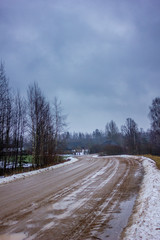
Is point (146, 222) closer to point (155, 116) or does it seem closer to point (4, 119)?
point (4, 119)

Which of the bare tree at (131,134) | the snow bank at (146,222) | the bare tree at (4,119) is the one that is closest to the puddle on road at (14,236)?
the snow bank at (146,222)

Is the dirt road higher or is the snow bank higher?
the snow bank

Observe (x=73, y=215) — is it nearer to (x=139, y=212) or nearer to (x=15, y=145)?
(x=139, y=212)

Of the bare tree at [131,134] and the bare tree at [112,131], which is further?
the bare tree at [112,131]

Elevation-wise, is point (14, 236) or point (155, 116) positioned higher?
point (155, 116)

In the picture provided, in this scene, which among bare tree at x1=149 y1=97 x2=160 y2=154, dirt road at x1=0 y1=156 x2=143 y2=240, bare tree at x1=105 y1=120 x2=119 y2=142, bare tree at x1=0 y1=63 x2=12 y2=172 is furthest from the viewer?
bare tree at x1=105 y1=120 x2=119 y2=142

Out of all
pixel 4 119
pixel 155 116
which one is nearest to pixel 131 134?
pixel 155 116

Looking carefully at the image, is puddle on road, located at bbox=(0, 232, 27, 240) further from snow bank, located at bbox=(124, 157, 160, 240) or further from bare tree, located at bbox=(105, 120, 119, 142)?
bare tree, located at bbox=(105, 120, 119, 142)

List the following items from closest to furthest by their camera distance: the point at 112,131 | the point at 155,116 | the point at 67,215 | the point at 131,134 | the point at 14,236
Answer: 1. the point at 14,236
2. the point at 67,215
3. the point at 155,116
4. the point at 131,134
5. the point at 112,131

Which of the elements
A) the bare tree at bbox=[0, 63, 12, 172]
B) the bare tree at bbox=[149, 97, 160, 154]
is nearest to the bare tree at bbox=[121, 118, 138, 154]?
the bare tree at bbox=[149, 97, 160, 154]

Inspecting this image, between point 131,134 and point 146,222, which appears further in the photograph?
point 131,134

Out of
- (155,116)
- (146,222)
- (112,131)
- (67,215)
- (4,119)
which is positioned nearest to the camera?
(146,222)

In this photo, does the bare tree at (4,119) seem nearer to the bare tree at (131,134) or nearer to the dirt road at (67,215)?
the dirt road at (67,215)

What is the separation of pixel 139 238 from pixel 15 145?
18.8 m
